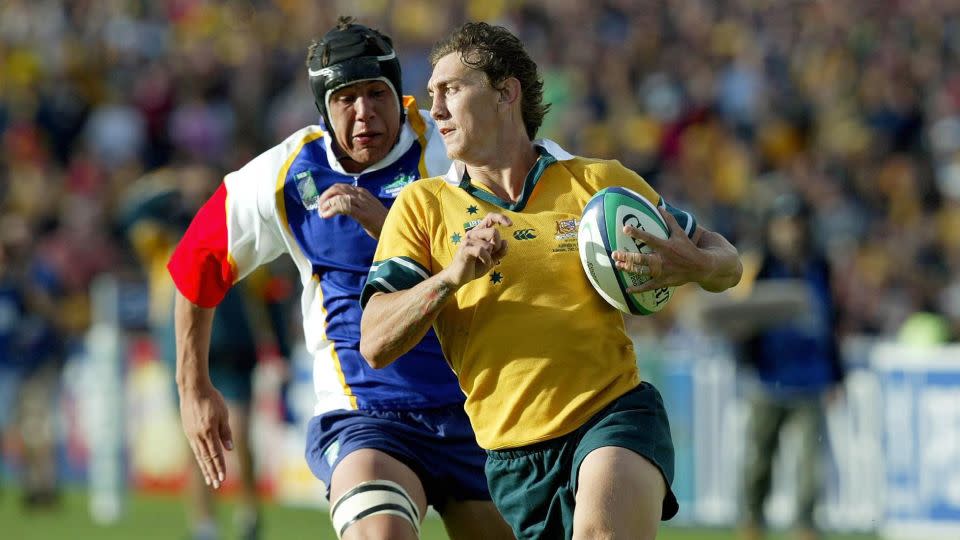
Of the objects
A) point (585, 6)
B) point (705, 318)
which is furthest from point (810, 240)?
point (585, 6)

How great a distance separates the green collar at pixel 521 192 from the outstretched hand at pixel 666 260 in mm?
432

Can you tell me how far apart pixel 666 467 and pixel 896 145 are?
13.4 meters

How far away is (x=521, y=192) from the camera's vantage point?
517 centimetres

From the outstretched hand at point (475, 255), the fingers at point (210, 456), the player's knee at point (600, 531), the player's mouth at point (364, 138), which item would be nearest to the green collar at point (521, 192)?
the outstretched hand at point (475, 255)

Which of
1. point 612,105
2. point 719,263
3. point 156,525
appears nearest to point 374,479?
point 719,263

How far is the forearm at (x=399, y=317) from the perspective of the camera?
479cm

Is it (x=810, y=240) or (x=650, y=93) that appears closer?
(x=810, y=240)

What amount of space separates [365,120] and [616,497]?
1.86 m

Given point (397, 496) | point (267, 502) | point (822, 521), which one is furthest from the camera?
point (267, 502)

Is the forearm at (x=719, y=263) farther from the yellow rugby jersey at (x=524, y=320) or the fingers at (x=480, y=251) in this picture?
the fingers at (x=480, y=251)

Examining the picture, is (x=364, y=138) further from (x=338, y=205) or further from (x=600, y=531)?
(x=600, y=531)

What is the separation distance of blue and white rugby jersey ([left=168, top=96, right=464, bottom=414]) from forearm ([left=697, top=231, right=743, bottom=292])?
114cm

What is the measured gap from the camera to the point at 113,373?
15.2 meters

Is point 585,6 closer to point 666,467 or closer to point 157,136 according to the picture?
point 157,136
